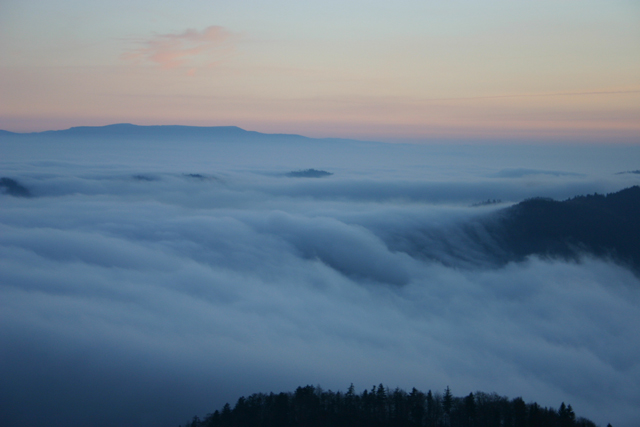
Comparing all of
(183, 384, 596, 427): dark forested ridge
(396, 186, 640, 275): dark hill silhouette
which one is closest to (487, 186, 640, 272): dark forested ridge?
(396, 186, 640, 275): dark hill silhouette

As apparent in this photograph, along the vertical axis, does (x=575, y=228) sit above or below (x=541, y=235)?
above

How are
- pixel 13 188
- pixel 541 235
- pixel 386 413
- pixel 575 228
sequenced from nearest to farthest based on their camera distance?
pixel 386 413 → pixel 575 228 → pixel 541 235 → pixel 13 188

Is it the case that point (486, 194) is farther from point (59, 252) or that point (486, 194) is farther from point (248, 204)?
point (59, 252)

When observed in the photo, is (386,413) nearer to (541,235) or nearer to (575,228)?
(541,235)

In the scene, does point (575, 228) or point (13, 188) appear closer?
point (575, 228)

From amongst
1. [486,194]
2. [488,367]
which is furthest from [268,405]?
[486,194]

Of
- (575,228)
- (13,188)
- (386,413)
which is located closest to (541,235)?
(575,228)

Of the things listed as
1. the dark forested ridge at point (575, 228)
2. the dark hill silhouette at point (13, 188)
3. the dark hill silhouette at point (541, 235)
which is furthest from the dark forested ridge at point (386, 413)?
the dark hill silhouette at point (13, 188)

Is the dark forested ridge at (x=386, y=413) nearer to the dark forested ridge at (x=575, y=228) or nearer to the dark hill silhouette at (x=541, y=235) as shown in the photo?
the dark hill silhouette at (x=541, y=235)
